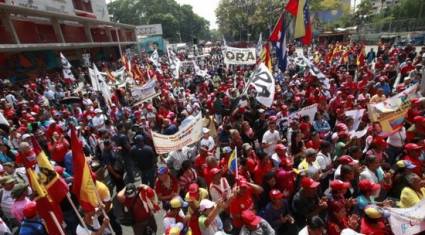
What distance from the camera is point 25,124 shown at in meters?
9.84

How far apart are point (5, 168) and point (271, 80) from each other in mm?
6016

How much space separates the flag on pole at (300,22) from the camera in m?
9.92

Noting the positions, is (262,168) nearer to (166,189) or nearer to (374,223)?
(166,189)

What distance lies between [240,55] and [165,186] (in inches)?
373

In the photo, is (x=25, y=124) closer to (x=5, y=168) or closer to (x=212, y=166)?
(x=5, y=168)

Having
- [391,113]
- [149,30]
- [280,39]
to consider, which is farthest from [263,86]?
[149,30]

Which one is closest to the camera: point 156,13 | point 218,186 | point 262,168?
point 218,186

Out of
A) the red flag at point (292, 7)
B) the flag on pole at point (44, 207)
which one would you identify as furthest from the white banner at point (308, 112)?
the flag on pole at point (44, 207)

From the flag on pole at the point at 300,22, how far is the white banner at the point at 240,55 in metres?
3.61

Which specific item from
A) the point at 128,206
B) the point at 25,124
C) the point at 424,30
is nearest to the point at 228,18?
the point at 424,30

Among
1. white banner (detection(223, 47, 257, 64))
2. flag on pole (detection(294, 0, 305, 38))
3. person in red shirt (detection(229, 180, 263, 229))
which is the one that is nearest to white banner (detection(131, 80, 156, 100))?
white banner (detection(223, 47, 257, 64))

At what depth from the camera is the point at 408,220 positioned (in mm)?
3562

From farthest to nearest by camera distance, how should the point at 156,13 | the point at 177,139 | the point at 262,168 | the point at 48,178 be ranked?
the point at 156,13, the point at 177,139, the point at 262,168, the point at 48,178

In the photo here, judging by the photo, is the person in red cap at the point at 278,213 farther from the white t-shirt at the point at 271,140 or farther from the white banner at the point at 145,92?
the white banner at the point at 145,92
